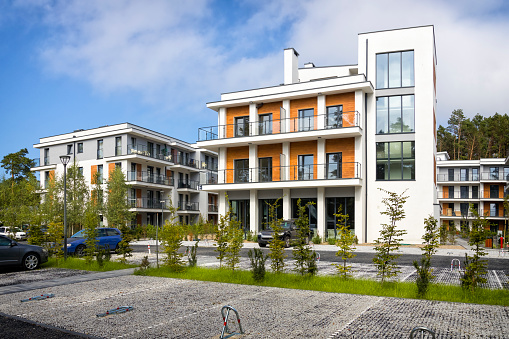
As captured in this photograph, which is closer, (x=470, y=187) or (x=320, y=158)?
(x=320, y=158)

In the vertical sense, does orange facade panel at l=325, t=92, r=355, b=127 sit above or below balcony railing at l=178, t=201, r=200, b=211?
above

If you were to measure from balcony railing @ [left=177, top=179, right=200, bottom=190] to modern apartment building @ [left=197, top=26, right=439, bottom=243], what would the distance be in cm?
2039

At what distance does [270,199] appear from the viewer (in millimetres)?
33688

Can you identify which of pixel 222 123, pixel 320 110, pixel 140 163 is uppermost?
pixel 320 110

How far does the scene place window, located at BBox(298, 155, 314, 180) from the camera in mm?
31531

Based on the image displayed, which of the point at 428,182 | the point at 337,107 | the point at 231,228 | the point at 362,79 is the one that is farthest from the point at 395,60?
the point at 231,228

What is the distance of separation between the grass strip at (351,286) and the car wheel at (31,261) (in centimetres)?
573

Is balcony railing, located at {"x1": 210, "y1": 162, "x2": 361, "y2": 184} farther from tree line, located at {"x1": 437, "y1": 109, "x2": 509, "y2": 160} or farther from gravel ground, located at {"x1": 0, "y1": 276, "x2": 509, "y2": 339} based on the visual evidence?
tree line, located at {"x1": 437, "y1": 109, "x2": 509, "y2": 160}

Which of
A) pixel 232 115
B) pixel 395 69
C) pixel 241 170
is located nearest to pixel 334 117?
pixel 395 69

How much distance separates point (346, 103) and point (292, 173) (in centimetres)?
Result: 664

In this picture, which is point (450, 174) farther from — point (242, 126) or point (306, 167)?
point (242, 126)

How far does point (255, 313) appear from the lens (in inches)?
325

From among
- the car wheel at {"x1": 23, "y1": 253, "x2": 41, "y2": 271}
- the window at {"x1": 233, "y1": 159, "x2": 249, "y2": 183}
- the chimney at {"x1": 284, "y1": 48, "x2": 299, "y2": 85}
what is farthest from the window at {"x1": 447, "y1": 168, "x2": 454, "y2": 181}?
the car wheel at {"x1": 23, "y1": 253, "x2": 41, "y2": 271}

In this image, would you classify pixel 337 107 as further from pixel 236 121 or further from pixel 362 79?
pixel 236 121
